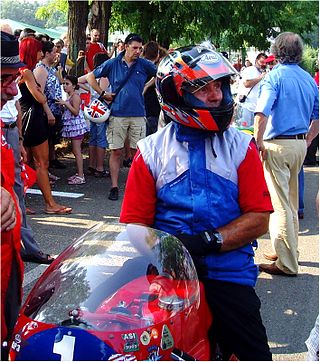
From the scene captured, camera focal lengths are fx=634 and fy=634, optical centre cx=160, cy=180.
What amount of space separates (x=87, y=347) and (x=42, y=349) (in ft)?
0.42

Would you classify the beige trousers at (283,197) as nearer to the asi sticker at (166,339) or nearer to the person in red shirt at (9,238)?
the person in red shirt at (9,238)

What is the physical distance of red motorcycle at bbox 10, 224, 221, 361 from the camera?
1787mm

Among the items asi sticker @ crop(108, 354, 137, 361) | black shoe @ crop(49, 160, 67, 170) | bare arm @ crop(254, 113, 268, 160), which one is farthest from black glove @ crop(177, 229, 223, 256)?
black shoe @ crop(49, 160, 67, 170)

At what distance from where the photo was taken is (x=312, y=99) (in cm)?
564

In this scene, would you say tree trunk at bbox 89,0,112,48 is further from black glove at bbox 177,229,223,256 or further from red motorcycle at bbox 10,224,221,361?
red motorcycle at bbox 10,224,221,361

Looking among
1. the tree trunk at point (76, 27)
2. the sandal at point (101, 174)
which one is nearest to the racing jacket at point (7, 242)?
the sandal at point (101, 174)

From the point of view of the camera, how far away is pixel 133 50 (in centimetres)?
804

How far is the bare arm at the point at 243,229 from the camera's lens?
8.05 ft

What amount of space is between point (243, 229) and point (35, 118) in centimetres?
480

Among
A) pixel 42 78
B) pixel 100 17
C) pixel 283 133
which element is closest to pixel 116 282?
pixel 283 133

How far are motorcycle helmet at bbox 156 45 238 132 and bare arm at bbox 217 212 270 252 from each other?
1.21ft

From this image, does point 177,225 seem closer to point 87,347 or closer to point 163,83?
point 163,83

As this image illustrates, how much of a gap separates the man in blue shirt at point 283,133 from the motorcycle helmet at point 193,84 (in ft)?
9.54

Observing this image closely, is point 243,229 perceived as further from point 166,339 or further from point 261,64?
point 261,64
